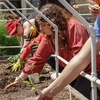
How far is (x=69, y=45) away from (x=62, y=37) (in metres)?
0.08

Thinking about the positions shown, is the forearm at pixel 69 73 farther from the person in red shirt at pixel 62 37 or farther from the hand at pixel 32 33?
the hand at pixel 32 33

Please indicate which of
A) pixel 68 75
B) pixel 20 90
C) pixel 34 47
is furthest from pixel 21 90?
pixel 68 75


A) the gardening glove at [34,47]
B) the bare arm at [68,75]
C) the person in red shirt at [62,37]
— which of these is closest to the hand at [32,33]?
the gardening glove at [34,47]

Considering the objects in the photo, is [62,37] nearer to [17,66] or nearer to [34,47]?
[34,47]

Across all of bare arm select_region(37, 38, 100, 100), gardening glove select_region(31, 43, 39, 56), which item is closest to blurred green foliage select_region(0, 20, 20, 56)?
gardening glove select_region(31, 43, 39, 56)

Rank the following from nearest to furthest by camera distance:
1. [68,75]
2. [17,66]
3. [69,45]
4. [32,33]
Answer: [68,75], [69,45], [32,33], [17,66]

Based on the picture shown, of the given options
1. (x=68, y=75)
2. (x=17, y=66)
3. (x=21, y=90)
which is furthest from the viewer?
(x=17, y=66)

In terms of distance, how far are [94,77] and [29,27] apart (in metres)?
2.79

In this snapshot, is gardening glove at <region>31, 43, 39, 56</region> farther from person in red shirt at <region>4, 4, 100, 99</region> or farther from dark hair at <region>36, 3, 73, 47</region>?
dark hair at <region>36, 3, 73, 47</region>

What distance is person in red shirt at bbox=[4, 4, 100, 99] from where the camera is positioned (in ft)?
8.37

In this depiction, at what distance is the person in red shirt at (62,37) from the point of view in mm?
2551

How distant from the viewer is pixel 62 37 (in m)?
2.66

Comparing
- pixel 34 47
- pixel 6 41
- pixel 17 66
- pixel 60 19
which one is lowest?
pixel 6 41

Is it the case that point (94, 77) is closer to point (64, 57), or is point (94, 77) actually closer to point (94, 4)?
point (94, 4)
